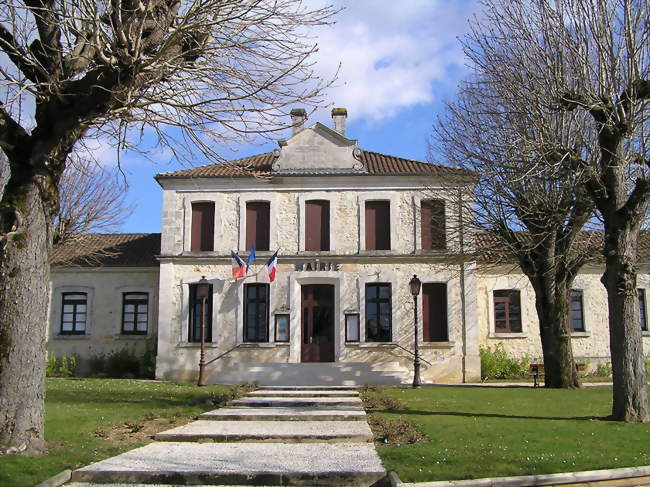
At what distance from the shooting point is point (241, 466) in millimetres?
7074

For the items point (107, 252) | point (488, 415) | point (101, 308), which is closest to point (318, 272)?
point (101, 308)

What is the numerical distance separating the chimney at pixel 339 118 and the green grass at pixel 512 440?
12354mm

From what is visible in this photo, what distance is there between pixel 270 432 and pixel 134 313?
14.8m

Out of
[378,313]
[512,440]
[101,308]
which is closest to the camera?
[512,440]

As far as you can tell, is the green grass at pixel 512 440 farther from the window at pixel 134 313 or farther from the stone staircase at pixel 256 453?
the window at pixel 134 313

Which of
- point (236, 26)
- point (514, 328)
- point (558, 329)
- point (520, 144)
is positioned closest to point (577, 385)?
point (558, 329)

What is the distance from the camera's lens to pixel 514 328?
73.7 ft

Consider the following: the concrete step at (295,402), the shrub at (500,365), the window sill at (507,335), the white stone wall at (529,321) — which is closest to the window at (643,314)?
the white stone wall at (529,321)

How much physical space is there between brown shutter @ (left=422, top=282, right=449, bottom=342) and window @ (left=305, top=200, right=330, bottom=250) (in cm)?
372

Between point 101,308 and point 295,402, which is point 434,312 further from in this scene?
point 101,308

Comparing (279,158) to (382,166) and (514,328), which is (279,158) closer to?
(382,166)

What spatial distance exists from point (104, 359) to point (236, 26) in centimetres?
1704

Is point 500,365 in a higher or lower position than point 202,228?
lower

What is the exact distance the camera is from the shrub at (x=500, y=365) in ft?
69.8
